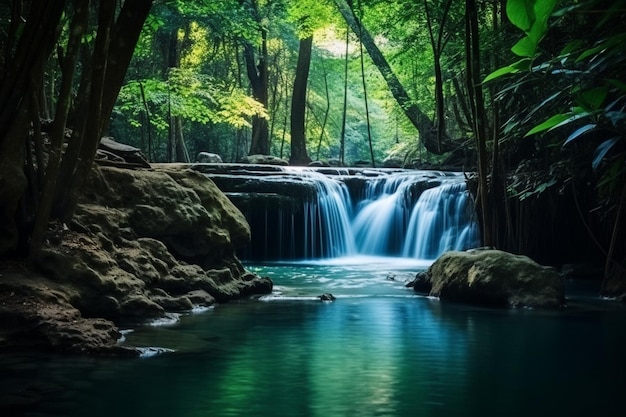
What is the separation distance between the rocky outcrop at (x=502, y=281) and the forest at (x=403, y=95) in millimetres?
763

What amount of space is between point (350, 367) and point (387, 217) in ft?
41.2

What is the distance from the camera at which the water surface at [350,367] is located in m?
4.22

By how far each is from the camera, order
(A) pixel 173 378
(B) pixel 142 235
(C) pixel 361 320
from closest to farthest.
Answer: (A) pixel 173 378, (C) pixel 361 320, (B) pixel 142 235

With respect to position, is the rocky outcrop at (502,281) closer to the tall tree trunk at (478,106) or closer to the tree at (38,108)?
the tall tree trunk at (478,106)

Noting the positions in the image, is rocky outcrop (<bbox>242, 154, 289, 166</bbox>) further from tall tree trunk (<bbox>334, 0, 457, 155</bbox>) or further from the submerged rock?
the submerged rock

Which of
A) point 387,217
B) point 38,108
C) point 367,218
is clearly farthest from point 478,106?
point 367,218

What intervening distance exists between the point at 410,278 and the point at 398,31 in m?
11.5

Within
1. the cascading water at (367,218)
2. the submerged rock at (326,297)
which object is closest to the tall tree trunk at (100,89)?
the submerged rock at (326,297)

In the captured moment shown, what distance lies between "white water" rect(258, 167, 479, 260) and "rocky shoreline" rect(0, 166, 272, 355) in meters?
7.05

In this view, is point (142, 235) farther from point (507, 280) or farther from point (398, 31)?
point (398, 31)

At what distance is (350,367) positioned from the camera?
17.5 ft

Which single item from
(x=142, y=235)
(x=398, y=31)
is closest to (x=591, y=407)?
(x=142, y=235)

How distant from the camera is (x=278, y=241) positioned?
17109 mm

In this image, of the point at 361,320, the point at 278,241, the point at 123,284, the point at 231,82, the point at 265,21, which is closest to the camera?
the point at 123,284
